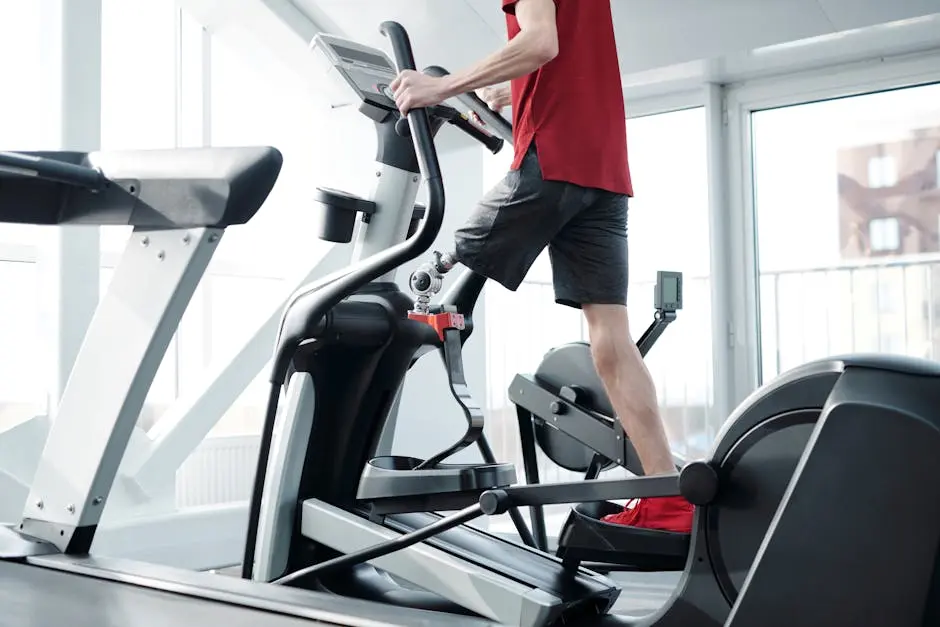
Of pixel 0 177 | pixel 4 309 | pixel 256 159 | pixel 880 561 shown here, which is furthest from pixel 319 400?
pixel 4 309

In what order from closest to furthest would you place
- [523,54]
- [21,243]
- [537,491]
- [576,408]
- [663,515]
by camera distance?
[537,491], [663,515], [523,54], [576,408], [21,243]

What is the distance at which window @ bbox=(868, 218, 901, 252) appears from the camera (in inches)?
160


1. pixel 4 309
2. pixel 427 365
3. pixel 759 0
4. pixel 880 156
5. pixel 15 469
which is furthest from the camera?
pixel 427 365

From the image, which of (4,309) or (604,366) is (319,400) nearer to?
(604,366)

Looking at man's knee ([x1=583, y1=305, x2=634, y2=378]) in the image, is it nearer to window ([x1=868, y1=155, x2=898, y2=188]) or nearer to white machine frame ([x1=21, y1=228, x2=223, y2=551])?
white machine frame ([x1=21, y1=228, x2=223, y2=551])

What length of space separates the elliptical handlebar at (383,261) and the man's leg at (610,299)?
0.40 meters

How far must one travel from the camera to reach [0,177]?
1.91 metres

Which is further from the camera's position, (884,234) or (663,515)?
(884,234)

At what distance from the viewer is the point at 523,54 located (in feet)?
6.63

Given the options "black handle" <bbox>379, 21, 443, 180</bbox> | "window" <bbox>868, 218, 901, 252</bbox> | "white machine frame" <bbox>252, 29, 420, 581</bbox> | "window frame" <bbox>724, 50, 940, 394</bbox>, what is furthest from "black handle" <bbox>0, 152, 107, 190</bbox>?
"window" <bbox>868, 218, 901, 252</bbox>

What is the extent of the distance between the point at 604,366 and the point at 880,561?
0.95 m

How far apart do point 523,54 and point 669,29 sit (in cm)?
188

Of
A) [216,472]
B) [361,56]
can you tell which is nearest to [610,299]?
[361,56]

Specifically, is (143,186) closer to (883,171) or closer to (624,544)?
(624,544)
